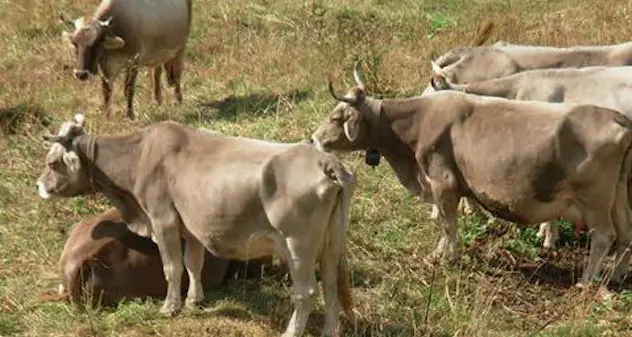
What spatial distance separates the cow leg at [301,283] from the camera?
20.5 ft

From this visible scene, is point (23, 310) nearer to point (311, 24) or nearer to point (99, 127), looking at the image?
point (99, 127)

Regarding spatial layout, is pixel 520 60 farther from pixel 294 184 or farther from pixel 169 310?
pixel 169 310

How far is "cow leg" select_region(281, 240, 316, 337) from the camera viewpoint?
625 centimetres

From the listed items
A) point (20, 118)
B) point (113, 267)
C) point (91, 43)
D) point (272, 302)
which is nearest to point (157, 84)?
point (91, 43)

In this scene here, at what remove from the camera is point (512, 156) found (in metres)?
7.22

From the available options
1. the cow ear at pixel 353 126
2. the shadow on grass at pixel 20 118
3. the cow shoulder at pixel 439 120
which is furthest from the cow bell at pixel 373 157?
the shadow on grass at pixel 20 118

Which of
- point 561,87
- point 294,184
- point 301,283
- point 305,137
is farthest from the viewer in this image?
point 305,137

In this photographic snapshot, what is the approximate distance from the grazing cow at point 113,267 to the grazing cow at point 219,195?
0.72 ft

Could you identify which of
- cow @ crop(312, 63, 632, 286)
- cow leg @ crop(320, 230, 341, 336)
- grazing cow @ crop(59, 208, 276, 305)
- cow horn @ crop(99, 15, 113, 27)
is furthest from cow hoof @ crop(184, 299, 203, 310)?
cow horn @ crop(99, 15, 113, 27)

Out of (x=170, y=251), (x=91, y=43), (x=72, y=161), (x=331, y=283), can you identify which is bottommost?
(x=91, y=43)

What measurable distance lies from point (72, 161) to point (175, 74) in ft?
18.7

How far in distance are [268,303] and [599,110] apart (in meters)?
2.69

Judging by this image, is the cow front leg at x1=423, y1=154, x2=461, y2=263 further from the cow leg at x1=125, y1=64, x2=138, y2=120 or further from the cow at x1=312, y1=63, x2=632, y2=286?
the cow leg at x1=125, y1=64, x2=138, y2=120

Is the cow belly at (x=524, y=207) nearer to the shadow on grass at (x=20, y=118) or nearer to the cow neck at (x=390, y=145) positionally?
the cow neck at (x=390, y=145)
